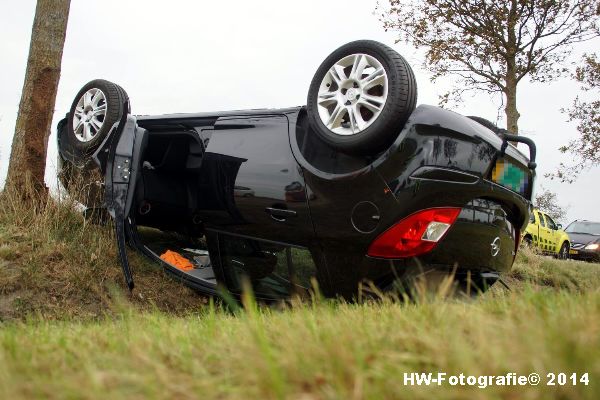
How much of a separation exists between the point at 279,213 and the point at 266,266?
20.1 inches

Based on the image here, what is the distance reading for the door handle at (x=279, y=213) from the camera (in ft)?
12.5

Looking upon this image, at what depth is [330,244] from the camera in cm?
366

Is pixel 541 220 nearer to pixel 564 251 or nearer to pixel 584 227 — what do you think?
pixel 564 251

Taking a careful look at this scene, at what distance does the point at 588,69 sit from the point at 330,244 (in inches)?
654

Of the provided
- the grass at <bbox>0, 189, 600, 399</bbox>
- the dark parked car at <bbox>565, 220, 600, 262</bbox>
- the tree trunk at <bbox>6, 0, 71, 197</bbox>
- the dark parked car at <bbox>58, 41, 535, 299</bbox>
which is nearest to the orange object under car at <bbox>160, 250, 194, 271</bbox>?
the dark parked car at <bbox>58, 41, 535, 299</bbox>

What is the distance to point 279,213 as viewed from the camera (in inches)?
153

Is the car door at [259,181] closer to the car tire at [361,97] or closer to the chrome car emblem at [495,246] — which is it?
the car tire at [361,97]

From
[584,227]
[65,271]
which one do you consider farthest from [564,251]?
[65,271]

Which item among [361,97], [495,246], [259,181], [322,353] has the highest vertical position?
[361,97]

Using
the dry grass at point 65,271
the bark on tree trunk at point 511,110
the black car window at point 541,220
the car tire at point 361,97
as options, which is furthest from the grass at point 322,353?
the black car window at point 541,220

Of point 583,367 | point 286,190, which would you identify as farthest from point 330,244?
point 583,367

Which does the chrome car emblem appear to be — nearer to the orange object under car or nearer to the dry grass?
the dry grass

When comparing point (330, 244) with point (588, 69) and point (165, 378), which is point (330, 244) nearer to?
point (165, 378)

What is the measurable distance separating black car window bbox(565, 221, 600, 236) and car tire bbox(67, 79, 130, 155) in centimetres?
1867
